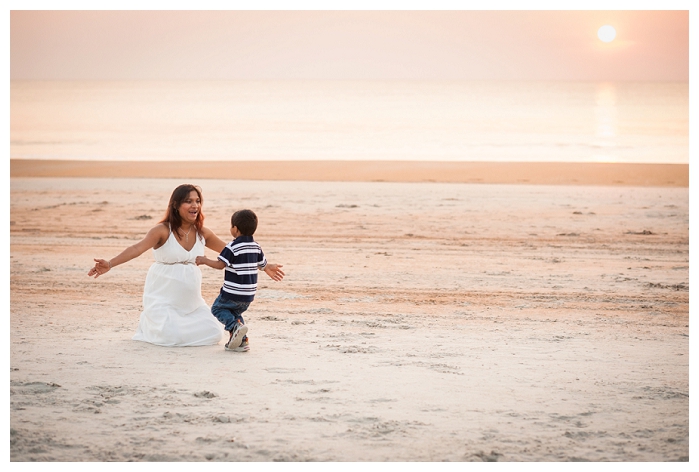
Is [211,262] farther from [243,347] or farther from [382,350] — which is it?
[382,350]

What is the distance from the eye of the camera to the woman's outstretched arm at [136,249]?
6164 millimetres

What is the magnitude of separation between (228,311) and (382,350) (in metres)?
1.35

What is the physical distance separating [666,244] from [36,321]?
9.34 m

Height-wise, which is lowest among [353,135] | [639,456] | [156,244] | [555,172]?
[639,456]

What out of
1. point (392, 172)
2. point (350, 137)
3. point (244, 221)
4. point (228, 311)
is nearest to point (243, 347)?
point (228, 311)

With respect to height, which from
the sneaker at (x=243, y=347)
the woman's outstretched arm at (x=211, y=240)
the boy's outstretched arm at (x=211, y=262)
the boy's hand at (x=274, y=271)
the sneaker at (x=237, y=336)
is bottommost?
the sneaker at (x=243, y=347)

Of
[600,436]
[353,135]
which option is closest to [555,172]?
[600,436]

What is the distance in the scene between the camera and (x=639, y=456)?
439 cm

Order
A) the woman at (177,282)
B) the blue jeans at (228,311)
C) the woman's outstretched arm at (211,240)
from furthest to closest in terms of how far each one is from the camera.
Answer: the woman's outstretched arm at (211,240), the woman at (177,282), the blue jeans at (228,311)

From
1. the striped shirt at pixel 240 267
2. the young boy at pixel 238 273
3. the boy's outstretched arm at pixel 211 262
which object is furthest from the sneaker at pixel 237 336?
the boy's outstretched arm at pixel 211 262

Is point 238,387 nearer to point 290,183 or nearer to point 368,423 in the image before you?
point 368,423

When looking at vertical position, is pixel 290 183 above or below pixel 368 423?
above

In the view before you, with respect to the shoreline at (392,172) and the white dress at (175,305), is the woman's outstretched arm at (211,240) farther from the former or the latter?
the shoreline at (392,172)

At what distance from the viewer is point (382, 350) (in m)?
6.34
